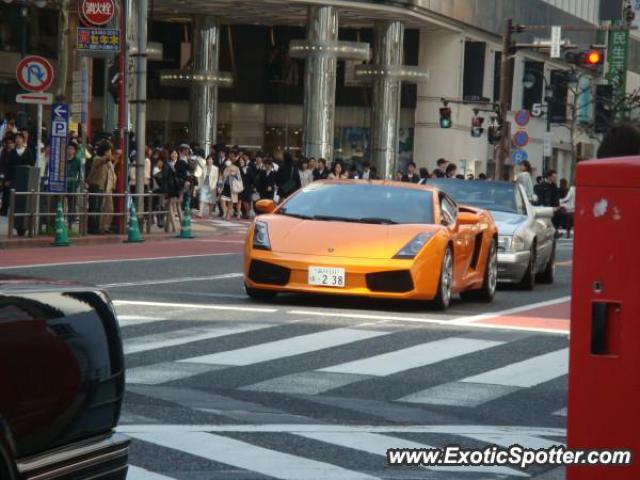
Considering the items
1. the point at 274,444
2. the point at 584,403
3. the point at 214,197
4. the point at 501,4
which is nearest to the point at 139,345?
the point at 274,444

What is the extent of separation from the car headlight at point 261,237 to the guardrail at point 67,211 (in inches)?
458

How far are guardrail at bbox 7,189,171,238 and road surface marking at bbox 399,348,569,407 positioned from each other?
16364 millimetres

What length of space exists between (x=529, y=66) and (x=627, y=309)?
246ft

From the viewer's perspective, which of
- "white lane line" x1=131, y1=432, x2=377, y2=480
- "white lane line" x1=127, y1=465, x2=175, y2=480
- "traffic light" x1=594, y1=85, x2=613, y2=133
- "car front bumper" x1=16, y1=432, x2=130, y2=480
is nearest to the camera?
"car front bumper" x1=16, y1=432, x2=130, y2=480

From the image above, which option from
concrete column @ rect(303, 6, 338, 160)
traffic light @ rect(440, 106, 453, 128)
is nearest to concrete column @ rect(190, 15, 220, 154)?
A: concrete column @ rect(303, 6, 338, 160)

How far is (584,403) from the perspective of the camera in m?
5.22

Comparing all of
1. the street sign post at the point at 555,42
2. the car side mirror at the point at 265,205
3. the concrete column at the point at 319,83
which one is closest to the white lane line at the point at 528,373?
the car side mirror at the point at 265,205

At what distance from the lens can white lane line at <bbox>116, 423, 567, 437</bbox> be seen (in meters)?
8.58

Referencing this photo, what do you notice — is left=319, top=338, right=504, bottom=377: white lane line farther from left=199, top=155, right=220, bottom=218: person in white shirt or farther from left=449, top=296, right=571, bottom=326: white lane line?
left=199, top=155, right=220, bottom=218: person in white shirt

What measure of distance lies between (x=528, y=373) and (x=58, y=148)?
765 inches

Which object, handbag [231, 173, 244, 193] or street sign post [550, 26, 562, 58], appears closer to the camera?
handbag [231, 173, 244, 193]

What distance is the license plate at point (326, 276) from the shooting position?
52.3 feet

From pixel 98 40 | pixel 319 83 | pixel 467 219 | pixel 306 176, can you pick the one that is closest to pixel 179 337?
pixel 467 219

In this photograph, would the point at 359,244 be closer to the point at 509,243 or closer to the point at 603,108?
the point at 509,243
